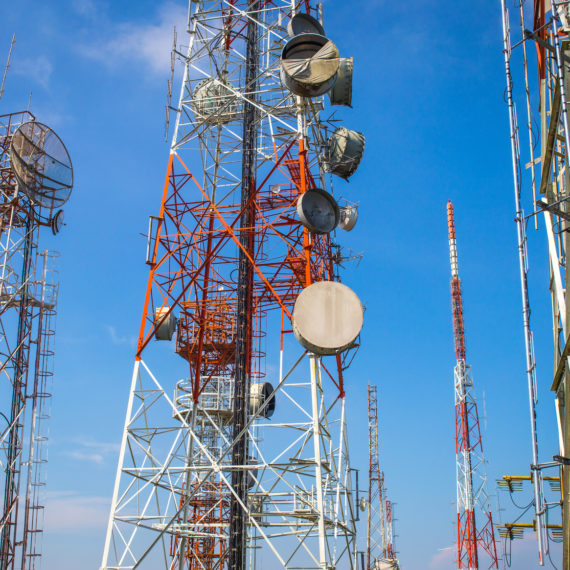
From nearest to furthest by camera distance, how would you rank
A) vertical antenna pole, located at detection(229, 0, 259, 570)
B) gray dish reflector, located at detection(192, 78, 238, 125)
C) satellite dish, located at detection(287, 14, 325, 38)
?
vertical antenna pole, located at detection(229, 0, 259, 570) → satellite dish, located at detection(287, 14, 325, 38) → gray dish reflector, located at detection(192, 78, 238, 125)

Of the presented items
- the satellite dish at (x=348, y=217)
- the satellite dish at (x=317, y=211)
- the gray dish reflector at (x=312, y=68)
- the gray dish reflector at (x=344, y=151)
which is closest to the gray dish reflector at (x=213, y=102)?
the gray dish reflector at (x=312, y=68)

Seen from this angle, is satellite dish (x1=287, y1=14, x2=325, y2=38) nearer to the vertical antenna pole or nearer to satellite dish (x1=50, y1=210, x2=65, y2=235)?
the vertical antenna pole

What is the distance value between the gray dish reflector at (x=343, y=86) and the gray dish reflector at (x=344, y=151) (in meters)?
1.55

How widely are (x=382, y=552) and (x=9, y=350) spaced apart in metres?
42.0

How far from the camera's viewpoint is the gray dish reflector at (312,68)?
26062 mm

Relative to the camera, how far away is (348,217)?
108 ft

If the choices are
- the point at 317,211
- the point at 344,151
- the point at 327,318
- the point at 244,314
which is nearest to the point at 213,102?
the point at 344,151

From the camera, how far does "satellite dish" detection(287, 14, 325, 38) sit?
93.6 feet

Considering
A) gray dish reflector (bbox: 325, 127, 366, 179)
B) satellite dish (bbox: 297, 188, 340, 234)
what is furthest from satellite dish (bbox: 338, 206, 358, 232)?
satellite dish (bbox: 297, 188, 340, 234)

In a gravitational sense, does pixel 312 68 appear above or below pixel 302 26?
below

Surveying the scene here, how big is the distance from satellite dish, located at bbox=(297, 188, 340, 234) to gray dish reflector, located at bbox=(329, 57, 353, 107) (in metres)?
5.49

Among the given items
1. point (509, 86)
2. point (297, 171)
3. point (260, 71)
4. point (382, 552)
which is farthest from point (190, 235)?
point (382, 552)

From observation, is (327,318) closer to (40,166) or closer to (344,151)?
(344,151)

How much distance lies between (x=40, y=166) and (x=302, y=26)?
1471 cm
